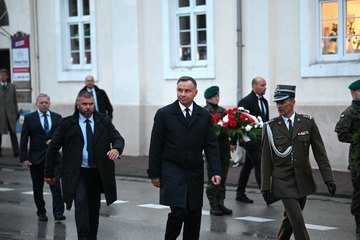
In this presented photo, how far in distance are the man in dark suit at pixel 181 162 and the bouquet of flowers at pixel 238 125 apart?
151 inches

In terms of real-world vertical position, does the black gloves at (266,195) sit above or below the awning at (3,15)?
below

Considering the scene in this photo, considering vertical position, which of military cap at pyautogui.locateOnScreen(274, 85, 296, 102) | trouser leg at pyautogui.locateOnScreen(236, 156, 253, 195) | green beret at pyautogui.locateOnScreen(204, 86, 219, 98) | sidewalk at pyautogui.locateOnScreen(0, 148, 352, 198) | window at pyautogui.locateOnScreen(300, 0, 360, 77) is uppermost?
window at pyautogui.locateOnScreen(300, 0, 360, 77)

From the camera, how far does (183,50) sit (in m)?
21.5

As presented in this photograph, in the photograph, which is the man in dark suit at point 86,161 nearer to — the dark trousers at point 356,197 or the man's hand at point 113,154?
the man's hand at point 113,154

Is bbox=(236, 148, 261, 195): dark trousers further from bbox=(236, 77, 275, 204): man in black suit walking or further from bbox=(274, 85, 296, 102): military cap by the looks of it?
bbox=(274, 85, 296, 102): military cap

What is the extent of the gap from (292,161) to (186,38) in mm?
12617

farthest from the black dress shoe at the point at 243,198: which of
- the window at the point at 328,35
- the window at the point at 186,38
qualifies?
Result: the window at the point at 186,38

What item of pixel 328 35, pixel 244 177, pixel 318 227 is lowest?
pixel 318 227

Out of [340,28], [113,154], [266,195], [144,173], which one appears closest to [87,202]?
[113,154]

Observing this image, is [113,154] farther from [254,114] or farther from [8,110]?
[8,110]

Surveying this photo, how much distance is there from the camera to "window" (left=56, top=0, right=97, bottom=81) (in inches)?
936

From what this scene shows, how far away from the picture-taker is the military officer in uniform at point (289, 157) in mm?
9127

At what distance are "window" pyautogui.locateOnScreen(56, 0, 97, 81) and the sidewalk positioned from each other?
9.08 ft

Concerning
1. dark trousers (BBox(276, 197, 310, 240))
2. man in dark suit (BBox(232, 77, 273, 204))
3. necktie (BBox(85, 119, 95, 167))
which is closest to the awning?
man in dark suit (BBox(232, 77, 273, 204))
